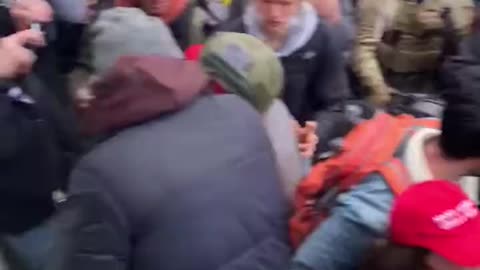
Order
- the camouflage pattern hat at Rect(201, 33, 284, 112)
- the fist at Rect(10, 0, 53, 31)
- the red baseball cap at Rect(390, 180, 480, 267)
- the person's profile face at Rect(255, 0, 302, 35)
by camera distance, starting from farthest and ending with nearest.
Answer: the person's profile face at Rect(255, 0, 302, 35), the fist at Rect(10, 0, 53, 31), the camouflage pattern hat at Rect(201, 33, 284, 112), the red baseball cap at Rect(390, 180, 480, 267)

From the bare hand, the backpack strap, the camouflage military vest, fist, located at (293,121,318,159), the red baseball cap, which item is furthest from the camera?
the camouflage military vest

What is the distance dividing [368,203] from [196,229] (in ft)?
1.28

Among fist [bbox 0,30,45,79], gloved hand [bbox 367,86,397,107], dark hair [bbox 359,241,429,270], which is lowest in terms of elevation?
gloved hand [bbox 367,86,397,107]

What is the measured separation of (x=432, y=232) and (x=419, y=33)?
84.0 inches

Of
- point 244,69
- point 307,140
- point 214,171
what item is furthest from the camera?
point 307,140

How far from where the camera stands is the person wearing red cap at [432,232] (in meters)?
1.78

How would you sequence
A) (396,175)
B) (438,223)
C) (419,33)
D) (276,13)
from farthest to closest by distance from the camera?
(419,33), (276,13), (396,175), (438,223)

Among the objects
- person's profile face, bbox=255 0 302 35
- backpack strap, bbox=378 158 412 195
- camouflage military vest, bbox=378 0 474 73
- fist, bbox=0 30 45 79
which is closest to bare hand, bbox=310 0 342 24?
camouflage military vest, bbox=378 0 474 73

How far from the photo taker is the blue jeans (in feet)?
6.40

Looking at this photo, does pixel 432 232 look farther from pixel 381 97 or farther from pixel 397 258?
pixel 381 97

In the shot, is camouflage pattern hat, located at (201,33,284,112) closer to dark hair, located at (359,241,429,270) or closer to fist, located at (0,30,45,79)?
fist, located at (0,30,45,79)

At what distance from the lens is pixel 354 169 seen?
6.61ft

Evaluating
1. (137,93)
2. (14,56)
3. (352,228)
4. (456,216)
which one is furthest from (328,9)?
(456,216)

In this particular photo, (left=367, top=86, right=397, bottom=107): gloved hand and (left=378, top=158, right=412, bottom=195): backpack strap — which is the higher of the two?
(left=378, top=158, right=412, bottom=195): backpack strap
